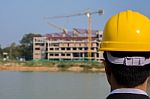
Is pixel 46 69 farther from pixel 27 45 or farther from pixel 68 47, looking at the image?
pixel 27 45

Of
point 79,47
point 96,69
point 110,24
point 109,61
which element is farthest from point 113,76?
point 79,47

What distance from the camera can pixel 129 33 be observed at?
1202 millimetres

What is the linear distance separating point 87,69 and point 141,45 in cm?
6365

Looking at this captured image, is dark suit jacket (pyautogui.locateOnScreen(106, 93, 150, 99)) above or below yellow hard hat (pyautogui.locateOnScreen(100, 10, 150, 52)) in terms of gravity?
below

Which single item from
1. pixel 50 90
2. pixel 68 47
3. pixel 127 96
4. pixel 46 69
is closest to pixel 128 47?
pixel 127 96

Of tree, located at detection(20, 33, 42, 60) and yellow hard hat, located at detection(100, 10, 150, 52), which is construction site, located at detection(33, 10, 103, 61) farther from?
yellow hard hat, located at detection(100, 10, 150, 52)

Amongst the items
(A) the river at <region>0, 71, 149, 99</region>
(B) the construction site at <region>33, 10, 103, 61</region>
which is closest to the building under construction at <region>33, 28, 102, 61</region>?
(B) the construction site at <region>33, 10, 103, 61</region>

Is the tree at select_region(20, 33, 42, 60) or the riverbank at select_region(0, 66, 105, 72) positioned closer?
the riverbank at select_region(0, 66, 105, 72)

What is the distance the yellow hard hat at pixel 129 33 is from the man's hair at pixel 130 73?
0.09 feet

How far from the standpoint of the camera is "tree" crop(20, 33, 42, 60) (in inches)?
3339

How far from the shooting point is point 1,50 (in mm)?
91000

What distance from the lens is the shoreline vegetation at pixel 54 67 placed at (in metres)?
64.2

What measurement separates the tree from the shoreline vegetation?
1679 centimetres

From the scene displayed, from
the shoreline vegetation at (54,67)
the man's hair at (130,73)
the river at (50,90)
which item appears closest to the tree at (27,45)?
the shoreline vegetation at (54,67)
